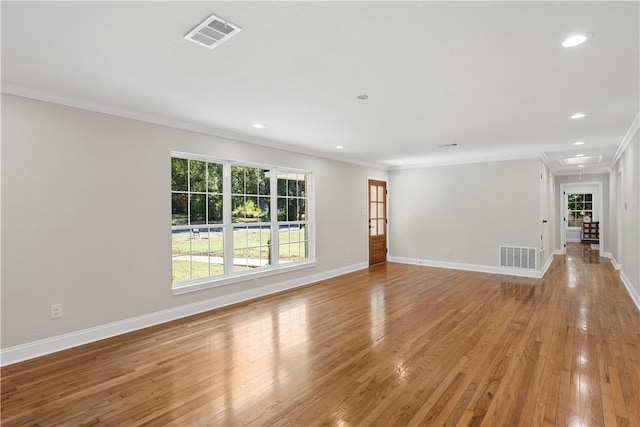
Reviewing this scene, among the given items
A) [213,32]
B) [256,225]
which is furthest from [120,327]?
[213,32]

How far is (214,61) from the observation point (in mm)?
2488

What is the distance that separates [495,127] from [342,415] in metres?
4.06

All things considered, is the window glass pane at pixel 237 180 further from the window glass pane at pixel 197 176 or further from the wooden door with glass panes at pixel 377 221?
the wooden door with glass panes at pixel 377 221

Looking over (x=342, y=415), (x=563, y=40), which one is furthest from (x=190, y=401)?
(x=563, y=40)

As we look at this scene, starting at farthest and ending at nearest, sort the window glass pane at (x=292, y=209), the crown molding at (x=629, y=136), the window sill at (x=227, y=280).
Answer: the window glass pane at (x=292, y=209) → the window sill at (x=227, y=280) → the crown molding at (x=629, y=136)

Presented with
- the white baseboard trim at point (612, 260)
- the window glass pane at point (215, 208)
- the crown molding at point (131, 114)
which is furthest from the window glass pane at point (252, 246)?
the white baseboard trim at point (612, 260)

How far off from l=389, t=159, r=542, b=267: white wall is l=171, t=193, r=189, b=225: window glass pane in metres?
5.52

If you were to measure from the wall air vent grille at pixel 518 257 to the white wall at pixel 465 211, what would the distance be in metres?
0.11

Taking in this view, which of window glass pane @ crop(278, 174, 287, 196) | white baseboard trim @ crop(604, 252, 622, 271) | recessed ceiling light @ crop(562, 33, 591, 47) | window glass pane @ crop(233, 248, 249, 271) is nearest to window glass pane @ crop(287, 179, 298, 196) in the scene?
window glass pane @ crop(278, 174, 287, 196)

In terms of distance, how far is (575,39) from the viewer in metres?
2.15

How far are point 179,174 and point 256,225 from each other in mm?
1454

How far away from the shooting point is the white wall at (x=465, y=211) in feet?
21.5

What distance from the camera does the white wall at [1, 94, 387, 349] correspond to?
2975 millimetres

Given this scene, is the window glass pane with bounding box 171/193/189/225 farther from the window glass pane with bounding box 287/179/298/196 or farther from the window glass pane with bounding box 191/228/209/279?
the window glass pane with bounding box 287/179/298/196
